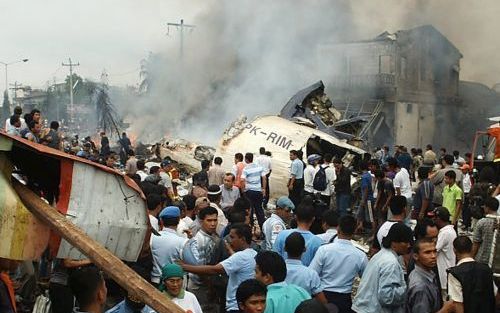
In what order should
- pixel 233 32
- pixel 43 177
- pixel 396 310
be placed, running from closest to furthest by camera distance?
pixel 43 177 < pixel 396 310 < pixel 233 32

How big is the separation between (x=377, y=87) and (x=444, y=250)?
96.1ft

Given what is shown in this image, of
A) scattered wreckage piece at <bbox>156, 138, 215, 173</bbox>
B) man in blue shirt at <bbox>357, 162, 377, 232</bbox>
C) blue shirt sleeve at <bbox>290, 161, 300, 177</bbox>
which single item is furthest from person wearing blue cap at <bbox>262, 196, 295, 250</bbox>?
scattered wreckage piece at <bbox>156, 138, 215, 173</bbox>

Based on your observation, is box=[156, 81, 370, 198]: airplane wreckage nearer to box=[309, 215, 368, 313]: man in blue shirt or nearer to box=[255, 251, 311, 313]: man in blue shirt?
box=[309, 215, 368, 313]: man in blue shirt

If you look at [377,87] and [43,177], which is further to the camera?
[377,87]

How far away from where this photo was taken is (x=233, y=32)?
3394cm

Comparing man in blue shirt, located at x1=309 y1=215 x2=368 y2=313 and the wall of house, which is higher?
man in blue shirt, located at x1=309 y1=215 x2=368 y2=313

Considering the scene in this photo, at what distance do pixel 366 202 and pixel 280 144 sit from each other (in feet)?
14.6

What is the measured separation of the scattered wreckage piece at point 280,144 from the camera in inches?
638

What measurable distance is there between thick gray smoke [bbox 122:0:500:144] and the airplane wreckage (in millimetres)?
10170

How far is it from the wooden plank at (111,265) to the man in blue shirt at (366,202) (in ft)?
30.5

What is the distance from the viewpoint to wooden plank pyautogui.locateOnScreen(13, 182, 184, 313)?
3.15 m

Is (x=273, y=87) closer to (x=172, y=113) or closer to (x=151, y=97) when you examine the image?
(x=172, y=113)

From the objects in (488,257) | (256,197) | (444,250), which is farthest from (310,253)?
(256,197)

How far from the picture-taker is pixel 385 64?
3644 cm
